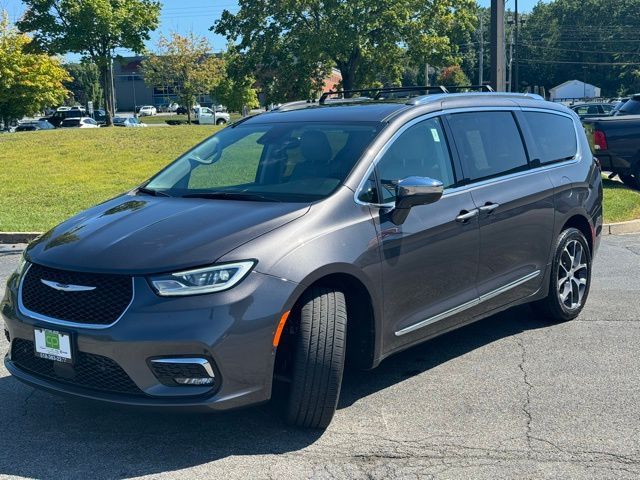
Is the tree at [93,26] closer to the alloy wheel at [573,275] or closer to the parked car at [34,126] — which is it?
the parked car at [34,126]

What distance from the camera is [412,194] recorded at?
438cm

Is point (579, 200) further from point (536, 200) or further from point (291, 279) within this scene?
point (291, 279)

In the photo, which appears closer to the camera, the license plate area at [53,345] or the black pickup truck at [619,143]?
the license plate area at [53,345]

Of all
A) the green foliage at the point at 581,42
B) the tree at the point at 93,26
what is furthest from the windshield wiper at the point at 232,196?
the green foliage at the point at 581,42

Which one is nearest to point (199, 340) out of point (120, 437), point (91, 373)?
point (91, 373)

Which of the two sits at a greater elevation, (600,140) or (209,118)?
(600,140)

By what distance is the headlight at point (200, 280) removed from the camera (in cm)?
366

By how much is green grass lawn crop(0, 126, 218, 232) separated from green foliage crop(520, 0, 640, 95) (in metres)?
91.6

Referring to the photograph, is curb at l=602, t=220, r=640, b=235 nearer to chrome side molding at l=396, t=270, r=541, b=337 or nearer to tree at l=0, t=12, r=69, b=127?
chrome side molding at l=396, t=270, r=541, b=337

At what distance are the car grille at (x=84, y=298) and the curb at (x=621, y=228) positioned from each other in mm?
8971

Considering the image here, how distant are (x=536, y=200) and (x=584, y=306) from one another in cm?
163

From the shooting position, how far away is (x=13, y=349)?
13.7 ft

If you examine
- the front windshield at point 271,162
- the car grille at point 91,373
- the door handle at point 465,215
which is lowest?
the car grille at point 91,373

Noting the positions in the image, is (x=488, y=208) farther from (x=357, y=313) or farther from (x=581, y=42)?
(x=581, y=42)
